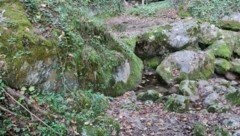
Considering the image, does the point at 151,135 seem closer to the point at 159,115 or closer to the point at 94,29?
the point at 159,115

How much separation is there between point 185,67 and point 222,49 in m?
1.71

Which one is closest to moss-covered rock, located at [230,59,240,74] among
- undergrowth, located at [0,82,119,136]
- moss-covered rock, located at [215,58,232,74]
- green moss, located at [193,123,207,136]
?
moss-covered rock, located at [215,58,232,74]

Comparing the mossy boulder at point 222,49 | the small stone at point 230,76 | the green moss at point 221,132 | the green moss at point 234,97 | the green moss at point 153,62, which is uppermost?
the mossy boulder at point 222,49

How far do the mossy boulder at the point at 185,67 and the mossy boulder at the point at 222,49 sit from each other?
63cm

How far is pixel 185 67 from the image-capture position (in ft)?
27.0

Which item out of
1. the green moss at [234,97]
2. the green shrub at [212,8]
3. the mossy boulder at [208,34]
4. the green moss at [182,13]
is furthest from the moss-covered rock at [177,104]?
the green moss at [182,13]

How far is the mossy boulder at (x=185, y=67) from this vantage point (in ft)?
26.4

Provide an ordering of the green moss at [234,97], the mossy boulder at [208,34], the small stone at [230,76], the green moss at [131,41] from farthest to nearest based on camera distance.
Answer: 1. the mossy boulder at [208,34]
2. the green moss at [131,41]
3. the small stone at [230,76]
4. the green moss at [234,97]

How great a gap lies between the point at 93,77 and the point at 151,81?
2029 millimetres

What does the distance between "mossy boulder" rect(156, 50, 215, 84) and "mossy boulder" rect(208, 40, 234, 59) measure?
0.63 m

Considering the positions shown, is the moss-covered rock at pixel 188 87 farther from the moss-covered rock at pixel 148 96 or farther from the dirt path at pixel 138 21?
the dirt path at pixel 138 21

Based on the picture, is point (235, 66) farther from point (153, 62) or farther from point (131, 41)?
point (131, 41)

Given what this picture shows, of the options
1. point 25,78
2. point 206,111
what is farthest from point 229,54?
point 25,78

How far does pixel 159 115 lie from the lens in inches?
240
